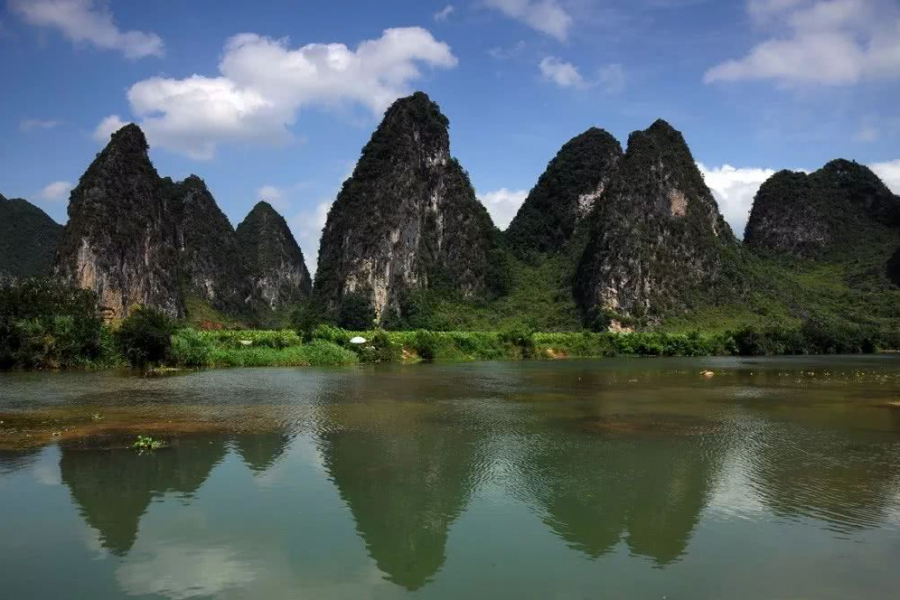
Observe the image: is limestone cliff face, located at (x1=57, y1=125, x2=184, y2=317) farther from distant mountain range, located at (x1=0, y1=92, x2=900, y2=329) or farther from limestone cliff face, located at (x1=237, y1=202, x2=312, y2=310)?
limestone cliff face, located at (x1=237, y1=202, x2=312, y2=310)

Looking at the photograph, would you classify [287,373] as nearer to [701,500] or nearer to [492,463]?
[492,463]

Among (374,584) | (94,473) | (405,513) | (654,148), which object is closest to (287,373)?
(94,473)

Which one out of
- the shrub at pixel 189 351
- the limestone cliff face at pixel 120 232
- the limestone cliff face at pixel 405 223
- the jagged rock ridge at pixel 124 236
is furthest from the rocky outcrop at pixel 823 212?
the shrub at pixel 189 351

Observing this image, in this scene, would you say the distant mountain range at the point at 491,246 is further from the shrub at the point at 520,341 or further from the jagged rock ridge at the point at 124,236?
the shrub at the point at 520,341

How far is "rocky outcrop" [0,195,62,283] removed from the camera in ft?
340

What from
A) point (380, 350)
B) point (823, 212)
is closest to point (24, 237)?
point (380, 350)

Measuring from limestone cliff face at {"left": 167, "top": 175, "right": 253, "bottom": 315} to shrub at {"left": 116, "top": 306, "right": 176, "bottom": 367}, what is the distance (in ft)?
240

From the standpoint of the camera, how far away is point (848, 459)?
12352 mm

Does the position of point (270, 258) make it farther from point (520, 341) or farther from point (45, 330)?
point (45, 330)

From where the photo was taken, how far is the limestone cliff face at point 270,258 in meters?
132

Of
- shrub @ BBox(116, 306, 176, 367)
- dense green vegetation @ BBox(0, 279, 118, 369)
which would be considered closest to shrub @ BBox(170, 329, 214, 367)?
shrub @ BBox(116, 306, 176, 367)

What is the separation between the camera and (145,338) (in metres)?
31.8

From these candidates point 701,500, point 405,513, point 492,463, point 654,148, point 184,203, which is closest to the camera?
point 405,513

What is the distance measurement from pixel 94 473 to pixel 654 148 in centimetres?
8486
